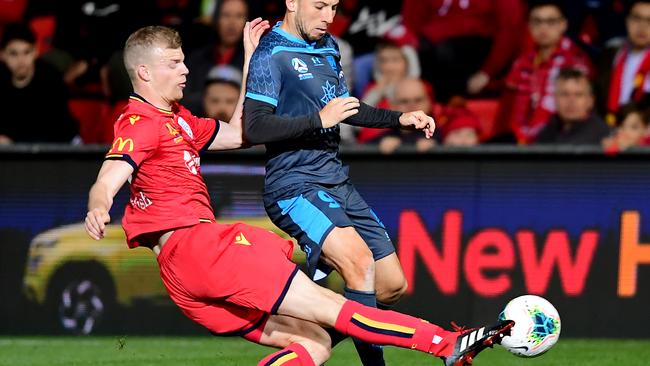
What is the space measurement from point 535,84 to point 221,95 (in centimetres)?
272

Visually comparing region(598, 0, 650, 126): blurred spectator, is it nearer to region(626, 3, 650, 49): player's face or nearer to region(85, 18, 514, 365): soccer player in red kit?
region(626, 3, 650, 49): player's face

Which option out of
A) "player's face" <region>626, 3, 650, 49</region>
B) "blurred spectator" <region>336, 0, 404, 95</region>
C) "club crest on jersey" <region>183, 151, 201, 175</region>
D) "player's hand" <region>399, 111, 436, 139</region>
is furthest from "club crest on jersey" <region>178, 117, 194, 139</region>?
"player's face" <region>626, 3, 650, 49</region>

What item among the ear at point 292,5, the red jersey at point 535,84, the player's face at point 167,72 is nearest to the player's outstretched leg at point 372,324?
the player's face at point 167,72

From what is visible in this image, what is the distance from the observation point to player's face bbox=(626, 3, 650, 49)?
10.8m

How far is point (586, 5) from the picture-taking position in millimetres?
11703

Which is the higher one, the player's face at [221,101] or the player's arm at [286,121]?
the player's arm at [286,121]

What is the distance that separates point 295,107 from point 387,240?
0.89m

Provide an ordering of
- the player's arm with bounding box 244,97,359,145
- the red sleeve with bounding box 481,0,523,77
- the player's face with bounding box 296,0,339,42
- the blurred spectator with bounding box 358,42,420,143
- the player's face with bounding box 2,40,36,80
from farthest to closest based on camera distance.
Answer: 1. the red sleeve with bounding box 481,0,523,77
2. the player's face with bounding box 2,40,36,80
3. the blurred spectator with bounding box 358,42,420,143
4. the player's face with bounding box 296,0,339,42
5. the player's arm with bounding box 244,97,359,145

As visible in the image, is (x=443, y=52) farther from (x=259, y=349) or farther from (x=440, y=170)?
(x=259, y=349)

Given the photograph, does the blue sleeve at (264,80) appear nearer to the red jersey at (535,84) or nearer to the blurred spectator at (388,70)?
the blurred spectator at (388,70)

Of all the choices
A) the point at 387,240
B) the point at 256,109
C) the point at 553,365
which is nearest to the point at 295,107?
the point at 256,109

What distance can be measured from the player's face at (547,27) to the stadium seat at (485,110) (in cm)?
66

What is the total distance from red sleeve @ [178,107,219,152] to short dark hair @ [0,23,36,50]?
5.26m

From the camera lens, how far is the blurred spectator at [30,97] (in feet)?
35.1
